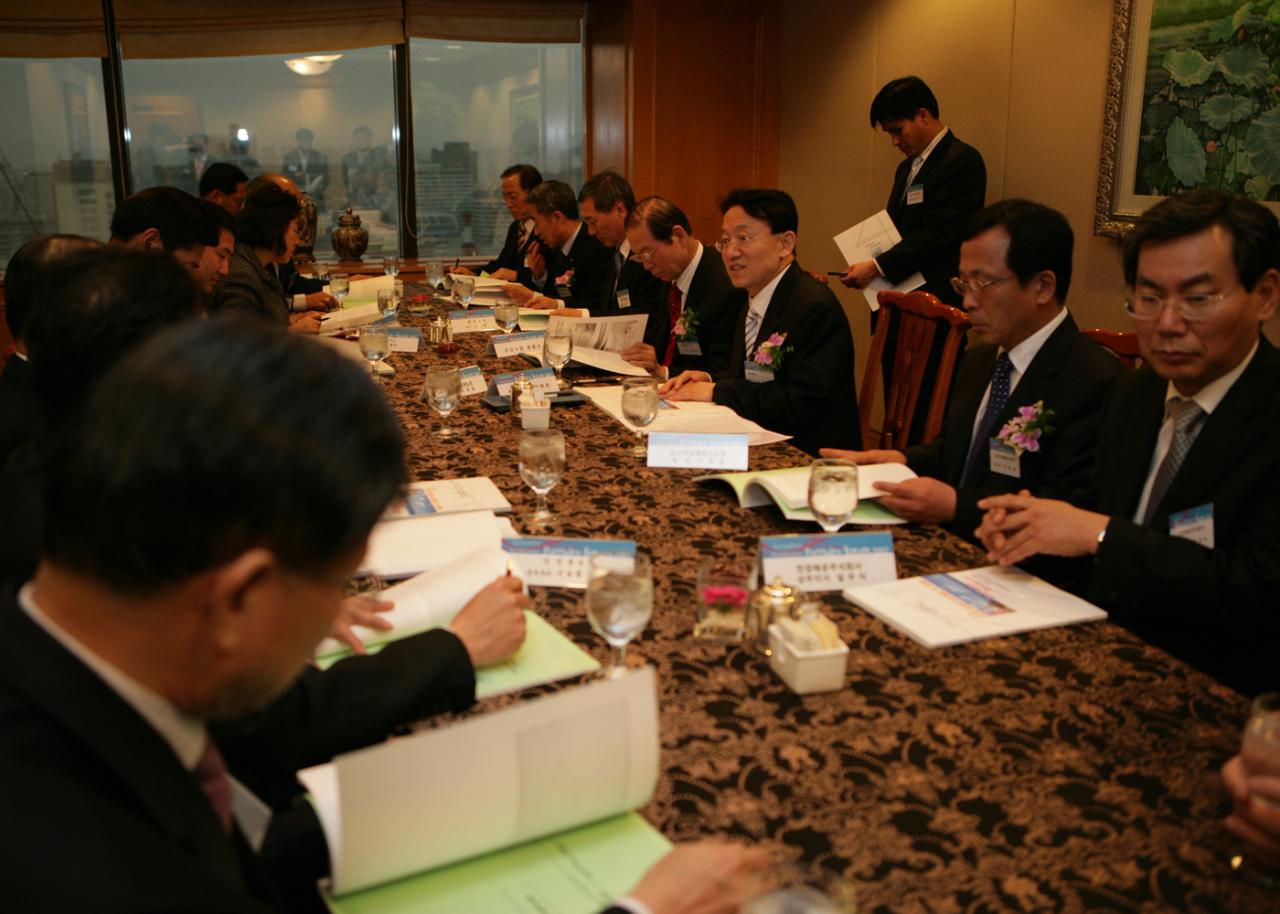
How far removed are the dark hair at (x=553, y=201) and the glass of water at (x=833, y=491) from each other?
4427mm

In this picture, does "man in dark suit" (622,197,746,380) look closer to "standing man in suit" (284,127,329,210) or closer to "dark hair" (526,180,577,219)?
"dark hair" (526,180,577,219)

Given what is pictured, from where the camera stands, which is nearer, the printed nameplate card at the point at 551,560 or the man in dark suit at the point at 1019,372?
the printed nameplate card at the point at 551,560

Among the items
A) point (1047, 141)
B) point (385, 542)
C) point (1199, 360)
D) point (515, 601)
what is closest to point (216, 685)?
point (515, 601)

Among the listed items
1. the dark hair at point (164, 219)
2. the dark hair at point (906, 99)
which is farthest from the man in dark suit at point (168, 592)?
the dark hair at point (906, 99)

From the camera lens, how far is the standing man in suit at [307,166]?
8.03 meters

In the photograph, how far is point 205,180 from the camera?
6434 millimetres

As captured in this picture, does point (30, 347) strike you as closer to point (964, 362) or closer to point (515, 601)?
point (515, 601)

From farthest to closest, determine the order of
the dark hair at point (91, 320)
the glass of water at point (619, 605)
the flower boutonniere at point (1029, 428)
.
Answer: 1. the flower boutonniere at point (1029, 428)
2. the dark hair at point (91, 320)
3. the glass of water at point (619, 605)

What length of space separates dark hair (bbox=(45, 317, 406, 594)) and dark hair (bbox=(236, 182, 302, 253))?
4400 mm

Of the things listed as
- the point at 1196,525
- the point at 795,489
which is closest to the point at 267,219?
the point at 795,489

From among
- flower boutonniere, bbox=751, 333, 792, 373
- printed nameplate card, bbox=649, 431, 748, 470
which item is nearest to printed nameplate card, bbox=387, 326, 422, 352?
flower boutonniere, bbox=751, 333, 792, 373

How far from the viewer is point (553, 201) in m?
6.04

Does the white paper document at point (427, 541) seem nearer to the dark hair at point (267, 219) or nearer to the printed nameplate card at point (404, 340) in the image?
the printed nameplate card at point (404, 340)

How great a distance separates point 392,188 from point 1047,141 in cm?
502
